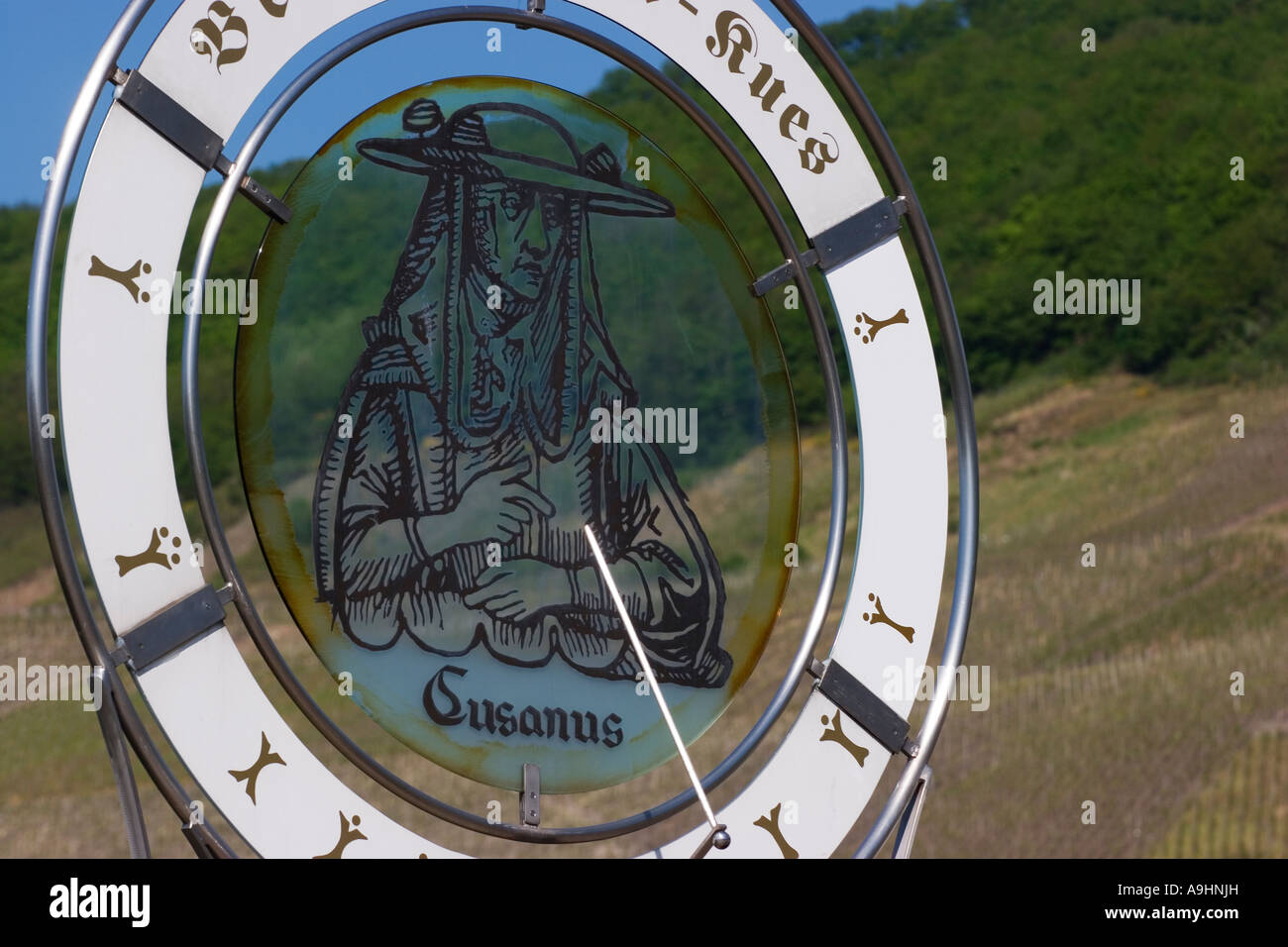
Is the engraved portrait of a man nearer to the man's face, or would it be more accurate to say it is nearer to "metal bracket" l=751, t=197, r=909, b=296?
the man's face

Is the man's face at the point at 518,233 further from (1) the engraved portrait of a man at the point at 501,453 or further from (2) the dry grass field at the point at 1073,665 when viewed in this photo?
(2) the dry grass field at the point at 1073,665

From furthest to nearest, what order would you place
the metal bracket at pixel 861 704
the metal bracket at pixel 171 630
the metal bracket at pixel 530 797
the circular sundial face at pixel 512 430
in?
1. the metal bracket at pixel 861 704
2. the metal bracket at pixel 530 797
3. the circular sundial face at pixel 512 430
4. the metal bracket at pixel 171 630

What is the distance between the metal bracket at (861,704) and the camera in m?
3.60

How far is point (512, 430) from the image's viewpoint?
3367 millimetres

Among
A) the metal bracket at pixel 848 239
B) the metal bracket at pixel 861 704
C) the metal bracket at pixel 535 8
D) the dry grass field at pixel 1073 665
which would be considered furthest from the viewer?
the dry grass field at pixel 1073 665

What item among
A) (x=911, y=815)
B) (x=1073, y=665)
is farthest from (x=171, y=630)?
(x=1073, y=665)

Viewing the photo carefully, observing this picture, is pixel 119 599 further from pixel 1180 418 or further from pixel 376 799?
pixel 1180 418

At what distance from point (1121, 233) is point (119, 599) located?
86.7 feet

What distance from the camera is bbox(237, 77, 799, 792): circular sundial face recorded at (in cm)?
316

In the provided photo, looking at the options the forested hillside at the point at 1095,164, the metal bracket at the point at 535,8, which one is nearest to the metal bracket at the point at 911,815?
the metal bracket at the point at 535,8

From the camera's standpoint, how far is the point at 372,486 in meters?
3.20

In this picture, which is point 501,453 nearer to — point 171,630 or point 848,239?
point 171,630

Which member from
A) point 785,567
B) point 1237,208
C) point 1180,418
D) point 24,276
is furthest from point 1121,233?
point 785,567

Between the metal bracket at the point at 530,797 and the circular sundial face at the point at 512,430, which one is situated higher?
the circular sundial face at the point at 512,430
